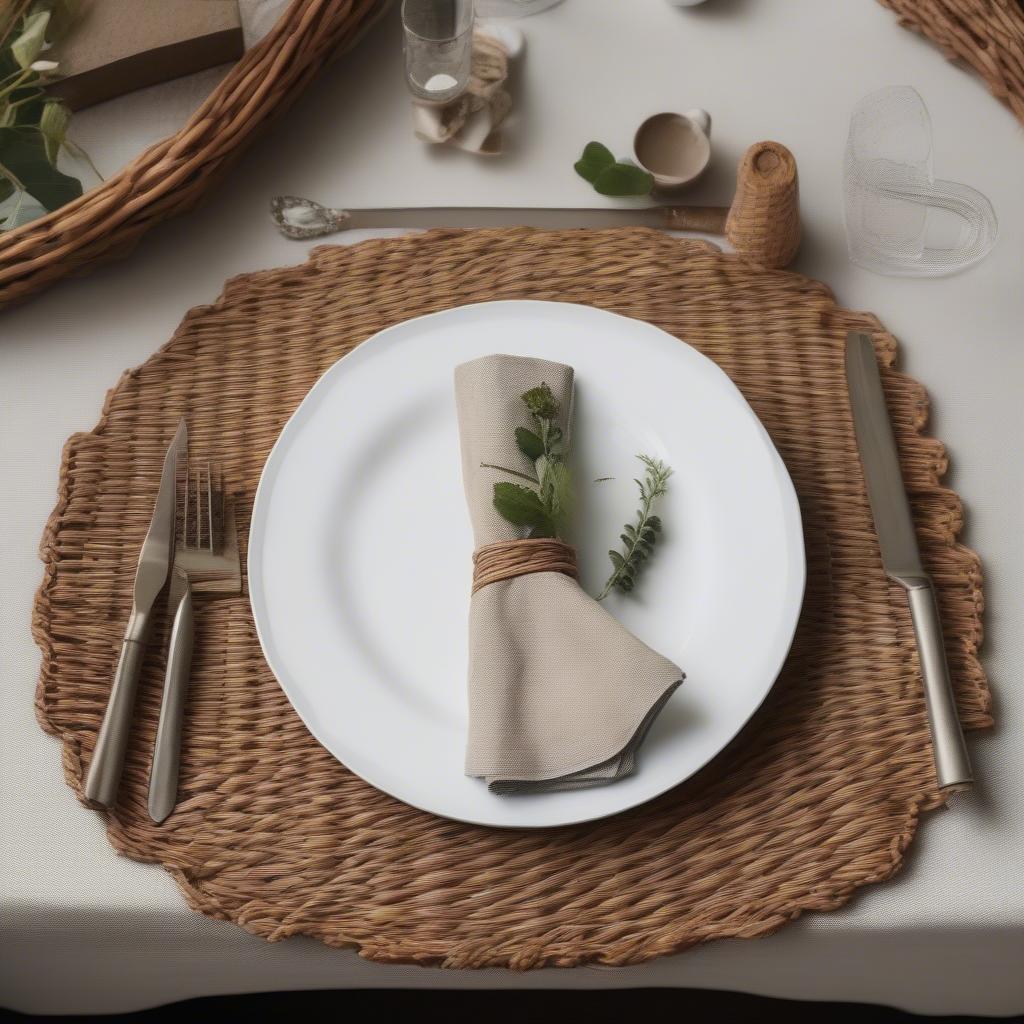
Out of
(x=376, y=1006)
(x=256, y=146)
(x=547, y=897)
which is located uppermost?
(x=256, y=146)

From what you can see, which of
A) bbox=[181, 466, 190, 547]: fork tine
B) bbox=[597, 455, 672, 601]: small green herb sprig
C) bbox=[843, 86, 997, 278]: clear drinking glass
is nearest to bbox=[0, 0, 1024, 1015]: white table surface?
bbox=[843, 86, 997, 278]: clear drinking glass

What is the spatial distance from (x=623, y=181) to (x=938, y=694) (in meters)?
0.50

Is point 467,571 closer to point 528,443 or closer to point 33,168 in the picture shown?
point 528,443

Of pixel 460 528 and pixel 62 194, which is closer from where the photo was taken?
pixel 460 528

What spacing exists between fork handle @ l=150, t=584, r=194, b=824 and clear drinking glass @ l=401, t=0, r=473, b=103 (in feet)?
1.67

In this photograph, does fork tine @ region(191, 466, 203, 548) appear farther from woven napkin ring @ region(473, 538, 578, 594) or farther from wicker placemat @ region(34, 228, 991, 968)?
woven napkin ring @ region(473, 538, 578, 594)

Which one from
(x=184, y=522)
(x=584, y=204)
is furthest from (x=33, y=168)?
(x=584, y=204)

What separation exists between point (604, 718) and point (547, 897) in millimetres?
127

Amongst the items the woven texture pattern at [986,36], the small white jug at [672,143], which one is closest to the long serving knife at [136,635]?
the small white jug at [672,143]

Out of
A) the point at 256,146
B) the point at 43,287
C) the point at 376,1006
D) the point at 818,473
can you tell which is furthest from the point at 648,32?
the point at 376,1006

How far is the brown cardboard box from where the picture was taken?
0.98m

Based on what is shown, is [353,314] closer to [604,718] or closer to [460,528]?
[460,528]

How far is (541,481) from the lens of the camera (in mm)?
805

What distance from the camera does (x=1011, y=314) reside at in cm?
95
